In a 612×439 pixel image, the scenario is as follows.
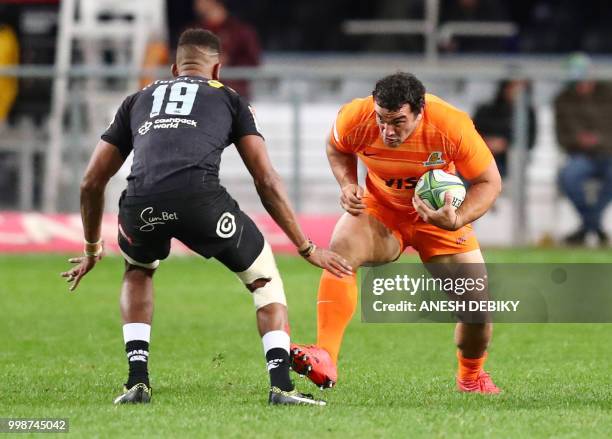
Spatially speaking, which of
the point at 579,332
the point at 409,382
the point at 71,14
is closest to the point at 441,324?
the point at 579,332

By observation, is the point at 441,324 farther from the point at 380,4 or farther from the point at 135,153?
the point at 380,4

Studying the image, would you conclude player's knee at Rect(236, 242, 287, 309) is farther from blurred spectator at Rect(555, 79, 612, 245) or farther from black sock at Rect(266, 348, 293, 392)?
blurred spectator at Rect(555, 79, 612, 245)

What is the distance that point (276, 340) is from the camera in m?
7.32

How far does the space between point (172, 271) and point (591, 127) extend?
6014 mm

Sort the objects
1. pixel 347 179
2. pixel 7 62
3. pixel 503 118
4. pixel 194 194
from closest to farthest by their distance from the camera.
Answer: pixel 194 194 < pixel 347 179 < pixel 503 118 < pixel 7 62

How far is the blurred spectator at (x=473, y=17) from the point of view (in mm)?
20797

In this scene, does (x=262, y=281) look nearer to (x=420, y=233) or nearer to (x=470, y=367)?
(x=420, y=233)

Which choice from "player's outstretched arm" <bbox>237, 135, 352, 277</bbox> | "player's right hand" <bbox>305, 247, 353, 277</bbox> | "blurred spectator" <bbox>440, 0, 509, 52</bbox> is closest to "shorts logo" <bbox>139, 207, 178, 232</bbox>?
"player's outstretched arm" <bbox>237, 135, 352, 277</bbox>

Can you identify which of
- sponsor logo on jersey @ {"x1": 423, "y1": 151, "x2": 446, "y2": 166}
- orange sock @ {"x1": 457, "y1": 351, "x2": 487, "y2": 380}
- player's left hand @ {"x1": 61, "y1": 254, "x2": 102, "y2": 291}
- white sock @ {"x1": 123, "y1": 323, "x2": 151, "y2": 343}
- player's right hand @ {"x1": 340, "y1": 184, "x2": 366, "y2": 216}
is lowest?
orange sock @ {"x1": 457, "y1": 351, "x2": 487, "y2": 380}

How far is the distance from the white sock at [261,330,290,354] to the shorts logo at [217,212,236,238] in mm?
580

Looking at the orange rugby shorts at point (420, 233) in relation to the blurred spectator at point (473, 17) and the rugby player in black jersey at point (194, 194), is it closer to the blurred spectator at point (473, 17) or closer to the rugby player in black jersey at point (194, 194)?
the rugby player in black jersey at point (194, 194)

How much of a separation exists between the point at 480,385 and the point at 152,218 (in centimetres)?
235

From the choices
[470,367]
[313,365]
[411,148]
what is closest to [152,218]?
[313,365]

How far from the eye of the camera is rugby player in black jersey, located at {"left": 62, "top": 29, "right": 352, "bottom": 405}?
720 cm
